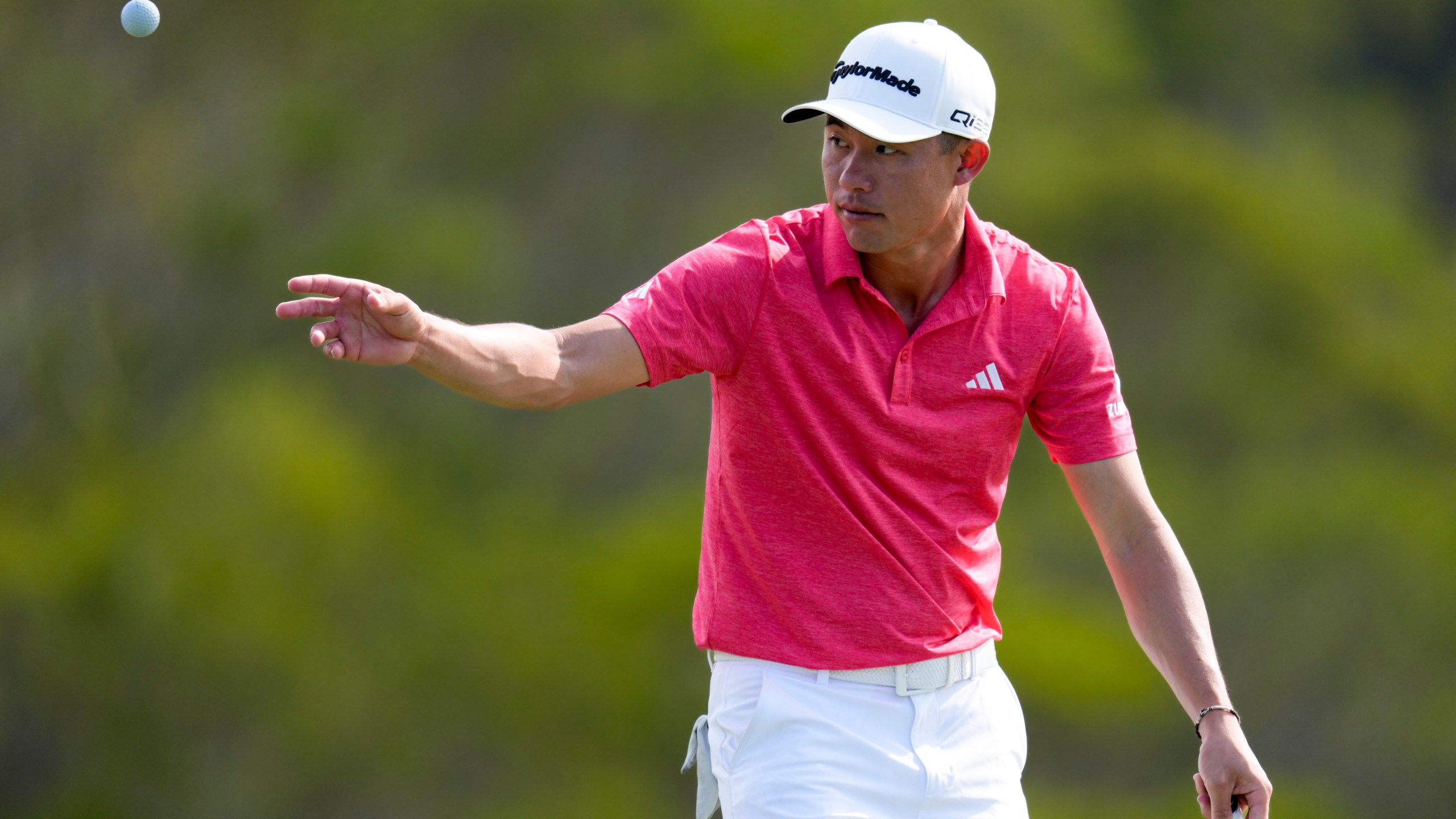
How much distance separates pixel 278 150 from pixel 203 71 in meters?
0.34

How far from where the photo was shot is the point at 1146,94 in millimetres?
4738

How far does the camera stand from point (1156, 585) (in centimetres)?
262

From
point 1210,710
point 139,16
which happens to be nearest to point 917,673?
point 1210,710

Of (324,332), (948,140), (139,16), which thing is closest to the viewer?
(324,332)

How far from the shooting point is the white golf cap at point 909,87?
8.34 feet

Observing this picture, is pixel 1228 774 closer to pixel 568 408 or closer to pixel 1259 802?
pixel 1259 802

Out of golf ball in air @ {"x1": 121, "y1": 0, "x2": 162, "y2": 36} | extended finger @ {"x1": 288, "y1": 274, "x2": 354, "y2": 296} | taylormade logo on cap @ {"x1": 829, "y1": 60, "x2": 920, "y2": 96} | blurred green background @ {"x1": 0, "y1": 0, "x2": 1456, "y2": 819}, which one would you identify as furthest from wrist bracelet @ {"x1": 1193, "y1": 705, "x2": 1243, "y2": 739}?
golf ball in air @ {"x1": 121, "y1": 0, "x2": 162, "y2": 36}

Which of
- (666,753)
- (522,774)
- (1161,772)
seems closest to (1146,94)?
(1161,772)

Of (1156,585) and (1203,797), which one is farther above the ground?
(1156,585)

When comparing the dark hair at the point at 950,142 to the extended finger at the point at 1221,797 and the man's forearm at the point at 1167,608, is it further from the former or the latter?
the extended finger at the point at 1221,797

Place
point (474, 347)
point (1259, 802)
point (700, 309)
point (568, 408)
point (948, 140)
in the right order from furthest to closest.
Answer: point (568, 408) → point (948, 140) → point (700, 309) → point (1259, 802) → point (474, 347)

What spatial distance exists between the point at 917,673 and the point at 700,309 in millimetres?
720

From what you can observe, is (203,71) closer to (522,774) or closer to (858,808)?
(522,774)

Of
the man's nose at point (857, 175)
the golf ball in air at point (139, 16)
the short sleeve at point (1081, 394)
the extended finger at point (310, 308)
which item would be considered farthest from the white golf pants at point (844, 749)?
the golf ball in air at point (139, 16)
